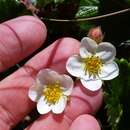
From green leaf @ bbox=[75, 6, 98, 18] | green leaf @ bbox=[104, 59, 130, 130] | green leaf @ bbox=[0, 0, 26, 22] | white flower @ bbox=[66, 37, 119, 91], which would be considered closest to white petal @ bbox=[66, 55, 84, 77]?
white flower @ bbox=[66, 37, 119, 91]

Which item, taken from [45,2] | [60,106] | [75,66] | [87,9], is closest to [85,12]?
[87,9]

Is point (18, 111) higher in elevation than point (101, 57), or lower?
lower

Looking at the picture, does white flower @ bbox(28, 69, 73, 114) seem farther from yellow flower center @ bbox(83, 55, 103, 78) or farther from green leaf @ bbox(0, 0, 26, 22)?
green leaf @ bbox(0, 0, 26, 22)

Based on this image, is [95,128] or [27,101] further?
[27,101]

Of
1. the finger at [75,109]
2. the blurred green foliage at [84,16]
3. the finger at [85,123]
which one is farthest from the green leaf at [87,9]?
the finger at [85,123]

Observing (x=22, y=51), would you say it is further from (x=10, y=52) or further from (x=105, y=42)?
(x=105, y=42)

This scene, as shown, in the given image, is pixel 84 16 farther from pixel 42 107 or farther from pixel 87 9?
pixel 42 107

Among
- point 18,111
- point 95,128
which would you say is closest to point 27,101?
point 18,111
